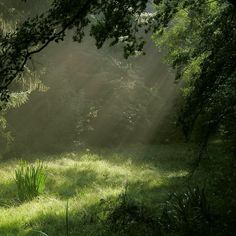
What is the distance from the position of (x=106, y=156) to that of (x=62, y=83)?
7.24 meters

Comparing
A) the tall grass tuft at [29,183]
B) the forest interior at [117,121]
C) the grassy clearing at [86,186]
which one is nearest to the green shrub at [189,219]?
the forest interior at [117,121]

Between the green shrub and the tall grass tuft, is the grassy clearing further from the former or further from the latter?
the green shrub

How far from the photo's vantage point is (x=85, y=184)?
1398 centimetres

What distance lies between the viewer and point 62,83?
2645 centimetres

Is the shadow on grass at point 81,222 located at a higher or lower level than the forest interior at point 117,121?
lower

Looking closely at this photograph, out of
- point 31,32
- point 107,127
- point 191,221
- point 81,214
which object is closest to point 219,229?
point 191,221

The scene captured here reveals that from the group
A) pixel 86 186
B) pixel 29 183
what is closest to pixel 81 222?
pixel 29 183

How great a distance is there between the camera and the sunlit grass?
966 cm

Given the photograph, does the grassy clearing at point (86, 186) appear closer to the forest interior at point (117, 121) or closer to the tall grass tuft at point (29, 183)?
the forest interior at point (117, 121)

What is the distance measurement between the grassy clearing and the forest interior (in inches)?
1.9

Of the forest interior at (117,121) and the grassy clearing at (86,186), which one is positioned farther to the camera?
the grassy clearing at (86,186)

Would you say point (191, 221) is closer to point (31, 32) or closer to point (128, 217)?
point (128, 217)

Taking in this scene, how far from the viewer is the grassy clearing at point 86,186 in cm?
936

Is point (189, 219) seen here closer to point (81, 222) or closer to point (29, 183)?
point (81, 222)
